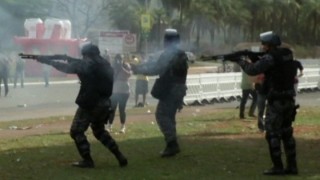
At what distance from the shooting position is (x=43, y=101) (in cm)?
2773

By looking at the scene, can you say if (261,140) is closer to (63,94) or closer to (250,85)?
(250,85)

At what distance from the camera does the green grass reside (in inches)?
385

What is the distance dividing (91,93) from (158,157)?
190 centimetres

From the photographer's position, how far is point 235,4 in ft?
49.2


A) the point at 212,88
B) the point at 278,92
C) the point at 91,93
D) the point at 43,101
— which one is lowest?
the point at 43,101

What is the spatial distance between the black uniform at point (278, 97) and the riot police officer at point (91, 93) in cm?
193

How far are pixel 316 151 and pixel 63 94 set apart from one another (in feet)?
67.5

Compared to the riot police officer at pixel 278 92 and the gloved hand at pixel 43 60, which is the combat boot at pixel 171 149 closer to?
the riot police officer at pixel 278 92

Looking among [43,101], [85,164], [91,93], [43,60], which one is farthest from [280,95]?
[43,101]

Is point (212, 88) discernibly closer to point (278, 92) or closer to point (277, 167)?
point (277, 167)

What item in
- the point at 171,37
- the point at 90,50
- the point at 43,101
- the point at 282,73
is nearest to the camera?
the point at 282,73

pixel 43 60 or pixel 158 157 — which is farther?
pixel 158 157

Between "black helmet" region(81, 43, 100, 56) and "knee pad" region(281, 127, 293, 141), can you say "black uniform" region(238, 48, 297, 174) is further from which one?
"black helmet" region(81, 43, 100, 56)

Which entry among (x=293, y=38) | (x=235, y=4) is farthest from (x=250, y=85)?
(x=293, y=38)
